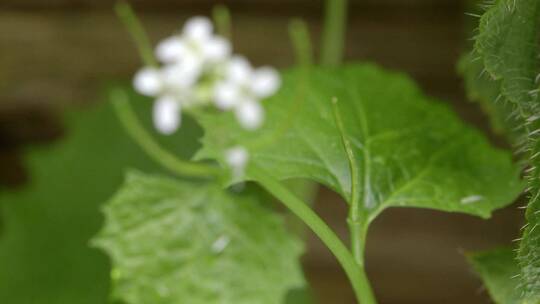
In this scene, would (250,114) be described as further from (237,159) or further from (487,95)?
(487,95)

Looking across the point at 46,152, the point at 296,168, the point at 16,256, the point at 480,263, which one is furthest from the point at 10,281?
the point at 480,263

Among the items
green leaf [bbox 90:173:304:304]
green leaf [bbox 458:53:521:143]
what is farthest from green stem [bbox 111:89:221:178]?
green leaf [bbox 458:53:521:143]

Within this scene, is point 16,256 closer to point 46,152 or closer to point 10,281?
point 10,281

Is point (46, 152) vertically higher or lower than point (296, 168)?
lower

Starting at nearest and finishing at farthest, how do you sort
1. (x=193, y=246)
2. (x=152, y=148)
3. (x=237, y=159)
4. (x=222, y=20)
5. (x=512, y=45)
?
(x=512, y=45) < (x=237, y=159) < (x=193, y=246) < (x=152, y=148) < (x=222, y=20)

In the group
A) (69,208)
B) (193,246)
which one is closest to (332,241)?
(193,246)

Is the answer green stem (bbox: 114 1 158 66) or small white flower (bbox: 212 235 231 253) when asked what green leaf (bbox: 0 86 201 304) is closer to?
green stem (bbox: 114 1 158 66)

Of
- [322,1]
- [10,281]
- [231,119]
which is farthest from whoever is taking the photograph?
[322,1]

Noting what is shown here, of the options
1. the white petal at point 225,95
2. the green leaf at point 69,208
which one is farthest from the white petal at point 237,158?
the green leaf at point 69,208
